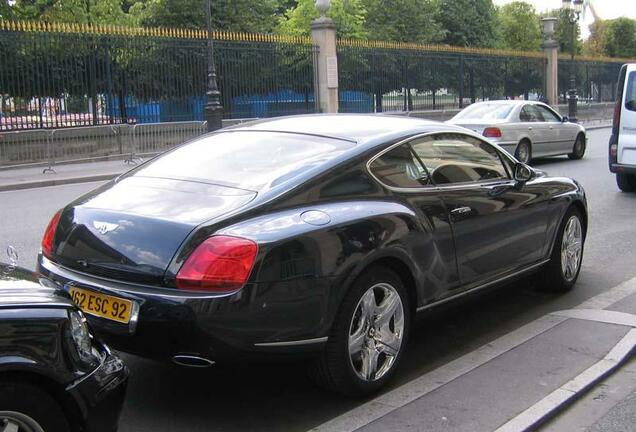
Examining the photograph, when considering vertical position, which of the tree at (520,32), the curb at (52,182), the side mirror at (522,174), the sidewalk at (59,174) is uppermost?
the tree at (520,32)

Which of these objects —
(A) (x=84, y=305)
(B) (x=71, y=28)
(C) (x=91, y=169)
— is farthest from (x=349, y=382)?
(B) (x=71, y=28)

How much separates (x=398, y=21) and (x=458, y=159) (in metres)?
33.5

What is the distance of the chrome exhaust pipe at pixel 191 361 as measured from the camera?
11.0ft

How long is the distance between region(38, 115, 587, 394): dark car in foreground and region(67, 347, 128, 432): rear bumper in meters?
0.47

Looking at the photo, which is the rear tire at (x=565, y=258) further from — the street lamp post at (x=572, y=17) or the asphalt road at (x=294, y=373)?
the street lamp post at (x=572, y=17)

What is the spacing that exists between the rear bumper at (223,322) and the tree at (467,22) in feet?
139

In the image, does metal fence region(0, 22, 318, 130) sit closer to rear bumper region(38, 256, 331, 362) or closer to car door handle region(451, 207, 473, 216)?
car door handle region(451, 207, 473, 216)

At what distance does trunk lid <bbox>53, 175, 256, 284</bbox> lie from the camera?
3.46m

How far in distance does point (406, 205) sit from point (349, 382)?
3.55 ft

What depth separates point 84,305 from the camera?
11.8 ft

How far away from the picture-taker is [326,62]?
23.7m

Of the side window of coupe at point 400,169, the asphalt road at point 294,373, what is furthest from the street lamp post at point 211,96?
the side window of coupe at point 400,169

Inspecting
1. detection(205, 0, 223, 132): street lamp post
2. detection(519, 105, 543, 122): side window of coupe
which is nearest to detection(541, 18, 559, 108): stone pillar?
detection(519, 105, 543, 122): side window of coupe

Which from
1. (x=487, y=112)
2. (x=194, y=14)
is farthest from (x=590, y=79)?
(x=487, y=112)
